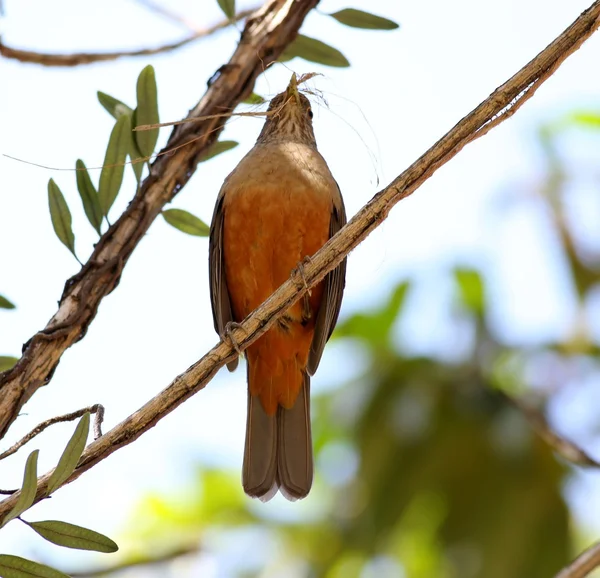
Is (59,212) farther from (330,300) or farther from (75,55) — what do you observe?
(330,300)

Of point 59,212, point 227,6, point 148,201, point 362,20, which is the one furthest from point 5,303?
point 362,20

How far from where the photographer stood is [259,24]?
12.4 ft

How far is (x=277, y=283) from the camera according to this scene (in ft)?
14.4

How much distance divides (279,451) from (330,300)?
836mm

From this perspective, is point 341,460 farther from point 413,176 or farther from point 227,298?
point 413,176

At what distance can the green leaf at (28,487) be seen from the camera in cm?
247

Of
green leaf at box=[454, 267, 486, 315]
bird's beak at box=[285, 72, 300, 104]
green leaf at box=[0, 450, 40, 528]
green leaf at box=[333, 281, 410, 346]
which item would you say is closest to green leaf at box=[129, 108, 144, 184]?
bird's beak at box=[285, 72, 300, 104]

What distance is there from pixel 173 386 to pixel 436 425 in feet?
11.2

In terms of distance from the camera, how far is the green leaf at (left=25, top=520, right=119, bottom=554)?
258 cm

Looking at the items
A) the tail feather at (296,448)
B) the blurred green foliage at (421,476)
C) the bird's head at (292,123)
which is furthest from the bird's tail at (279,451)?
the bird's head at (292,123)

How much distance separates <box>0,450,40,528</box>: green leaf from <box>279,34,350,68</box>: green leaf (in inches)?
89.4

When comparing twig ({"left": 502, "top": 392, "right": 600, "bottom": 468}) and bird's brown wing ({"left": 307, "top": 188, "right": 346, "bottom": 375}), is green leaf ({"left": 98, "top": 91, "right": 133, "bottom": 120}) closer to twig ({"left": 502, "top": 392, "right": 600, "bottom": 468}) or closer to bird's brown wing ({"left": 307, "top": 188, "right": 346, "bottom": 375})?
bird's brown wing ({"left": 307, "top": 188, "right": 346, "bottom": 375})

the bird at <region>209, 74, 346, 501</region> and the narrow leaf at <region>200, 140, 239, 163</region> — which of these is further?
the bird at <region>209, 74, 346, 501</region>

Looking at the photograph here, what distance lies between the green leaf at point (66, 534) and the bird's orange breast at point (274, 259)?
199 cm
